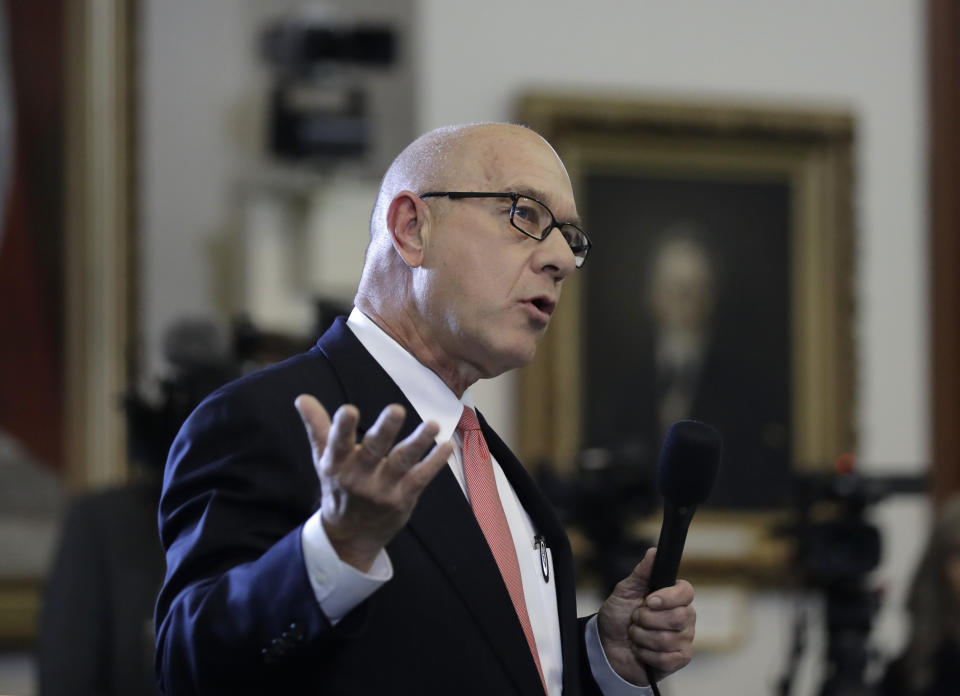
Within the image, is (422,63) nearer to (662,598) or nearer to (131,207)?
(131,207)

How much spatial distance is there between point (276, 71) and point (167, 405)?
199 cm

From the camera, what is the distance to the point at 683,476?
1681 mm

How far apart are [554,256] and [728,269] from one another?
3.17 metres

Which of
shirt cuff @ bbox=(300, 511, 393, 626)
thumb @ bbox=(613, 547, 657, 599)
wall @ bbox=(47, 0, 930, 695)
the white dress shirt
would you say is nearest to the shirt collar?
the white dress shirt

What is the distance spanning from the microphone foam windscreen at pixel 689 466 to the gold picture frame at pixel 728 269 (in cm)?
276

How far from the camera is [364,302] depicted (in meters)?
1.88

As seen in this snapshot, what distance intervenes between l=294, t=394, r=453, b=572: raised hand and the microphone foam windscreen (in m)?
0.51

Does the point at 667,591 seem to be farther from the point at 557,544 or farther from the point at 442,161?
the point at 442,161

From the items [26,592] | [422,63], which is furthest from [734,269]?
[26,592]

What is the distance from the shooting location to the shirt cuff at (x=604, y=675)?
1.84 meters

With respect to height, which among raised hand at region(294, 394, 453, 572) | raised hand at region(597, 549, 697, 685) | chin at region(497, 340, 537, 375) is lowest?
raised hand at region(597, 549, 697, 685)

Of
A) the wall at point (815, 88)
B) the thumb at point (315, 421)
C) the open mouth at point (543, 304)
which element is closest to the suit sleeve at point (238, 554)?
the thumb at point (315, 421)

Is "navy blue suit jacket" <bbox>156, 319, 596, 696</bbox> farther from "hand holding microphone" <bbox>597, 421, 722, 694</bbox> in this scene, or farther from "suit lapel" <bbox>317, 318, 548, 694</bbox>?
"hand holding microphone" <bbox>597, 421, 722, 694</bbox>

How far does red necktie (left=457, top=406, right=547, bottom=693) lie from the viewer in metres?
1.67
